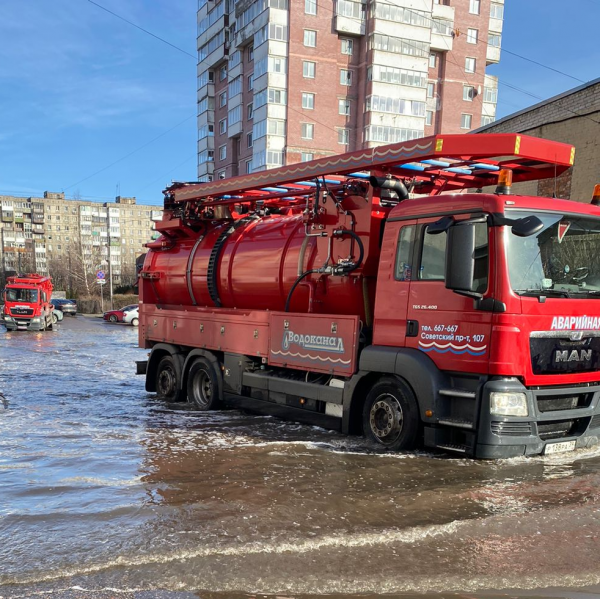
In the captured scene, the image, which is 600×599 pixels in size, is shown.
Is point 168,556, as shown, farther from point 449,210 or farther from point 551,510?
point 449,210

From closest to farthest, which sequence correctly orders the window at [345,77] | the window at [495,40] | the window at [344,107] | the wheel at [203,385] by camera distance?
the wheel at [203,385]
the window at [345,77]
the window at [344,107]
the window at [495,40]

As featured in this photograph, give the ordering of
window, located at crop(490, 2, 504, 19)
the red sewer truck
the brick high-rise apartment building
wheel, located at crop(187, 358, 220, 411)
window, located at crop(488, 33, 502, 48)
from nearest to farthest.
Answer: the red sewer truck
wheel, located at crop(187, 358, 220, 411)
the brick high-rise apartment building
window, located at crop(490, 2, 504, 19)
window, located at crop(488, 33, 502, 48)

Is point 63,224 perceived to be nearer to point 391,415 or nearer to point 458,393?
point 391,415

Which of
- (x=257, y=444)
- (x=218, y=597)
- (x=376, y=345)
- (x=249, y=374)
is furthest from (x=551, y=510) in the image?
(x=249, y=374)

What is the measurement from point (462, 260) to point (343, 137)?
4572 cm

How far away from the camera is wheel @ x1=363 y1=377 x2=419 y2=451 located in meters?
6.21

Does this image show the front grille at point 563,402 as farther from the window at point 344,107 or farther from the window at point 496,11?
the window at point 496,11

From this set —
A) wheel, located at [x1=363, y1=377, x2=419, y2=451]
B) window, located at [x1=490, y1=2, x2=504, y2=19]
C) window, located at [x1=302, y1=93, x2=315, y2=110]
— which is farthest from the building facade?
window, located at [x1=490, y1=2, x2=504, y2=19]

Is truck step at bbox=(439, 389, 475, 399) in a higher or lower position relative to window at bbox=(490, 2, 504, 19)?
lower

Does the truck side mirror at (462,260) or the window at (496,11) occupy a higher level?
the window at (496,11)

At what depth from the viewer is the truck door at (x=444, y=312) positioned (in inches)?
223

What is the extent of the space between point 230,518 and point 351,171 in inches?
166

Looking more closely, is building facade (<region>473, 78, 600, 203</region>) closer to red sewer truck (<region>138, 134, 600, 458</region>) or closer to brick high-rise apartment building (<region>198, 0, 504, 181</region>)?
red sewer truck (<region>138, 134, 600, 458</region>)

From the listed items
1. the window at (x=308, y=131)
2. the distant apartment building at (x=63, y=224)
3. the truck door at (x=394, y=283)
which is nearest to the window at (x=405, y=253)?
the truck door at (x=394, y=283)
